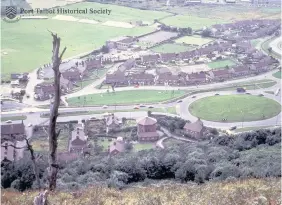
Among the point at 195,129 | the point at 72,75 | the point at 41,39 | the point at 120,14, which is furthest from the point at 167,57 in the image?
the point at 195,129

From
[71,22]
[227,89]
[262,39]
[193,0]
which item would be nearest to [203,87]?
[227,89]

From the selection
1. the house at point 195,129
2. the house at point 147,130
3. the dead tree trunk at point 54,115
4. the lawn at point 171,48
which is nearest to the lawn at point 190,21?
the lawn at point 171,48

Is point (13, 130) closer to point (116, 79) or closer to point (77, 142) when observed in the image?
point (77, 142)

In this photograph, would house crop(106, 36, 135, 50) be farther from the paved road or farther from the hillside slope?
the hillside slope

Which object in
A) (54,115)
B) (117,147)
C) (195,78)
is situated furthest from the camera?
(195,78)

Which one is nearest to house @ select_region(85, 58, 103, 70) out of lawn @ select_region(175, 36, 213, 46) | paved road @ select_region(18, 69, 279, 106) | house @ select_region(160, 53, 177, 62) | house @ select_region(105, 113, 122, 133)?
paved road @ select_region(18, 69, 279, 106)

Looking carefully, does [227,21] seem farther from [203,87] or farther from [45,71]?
[45,71]

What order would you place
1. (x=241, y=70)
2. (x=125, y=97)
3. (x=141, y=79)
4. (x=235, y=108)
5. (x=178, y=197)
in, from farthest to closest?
1. (x=241, y=70)
2. (x=141, y=79)
3. (x=125, y=97)
4. (x=235, y=108)
5. (x=178, y=197)

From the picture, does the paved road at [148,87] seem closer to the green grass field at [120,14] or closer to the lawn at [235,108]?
the lawn at [235,108]
